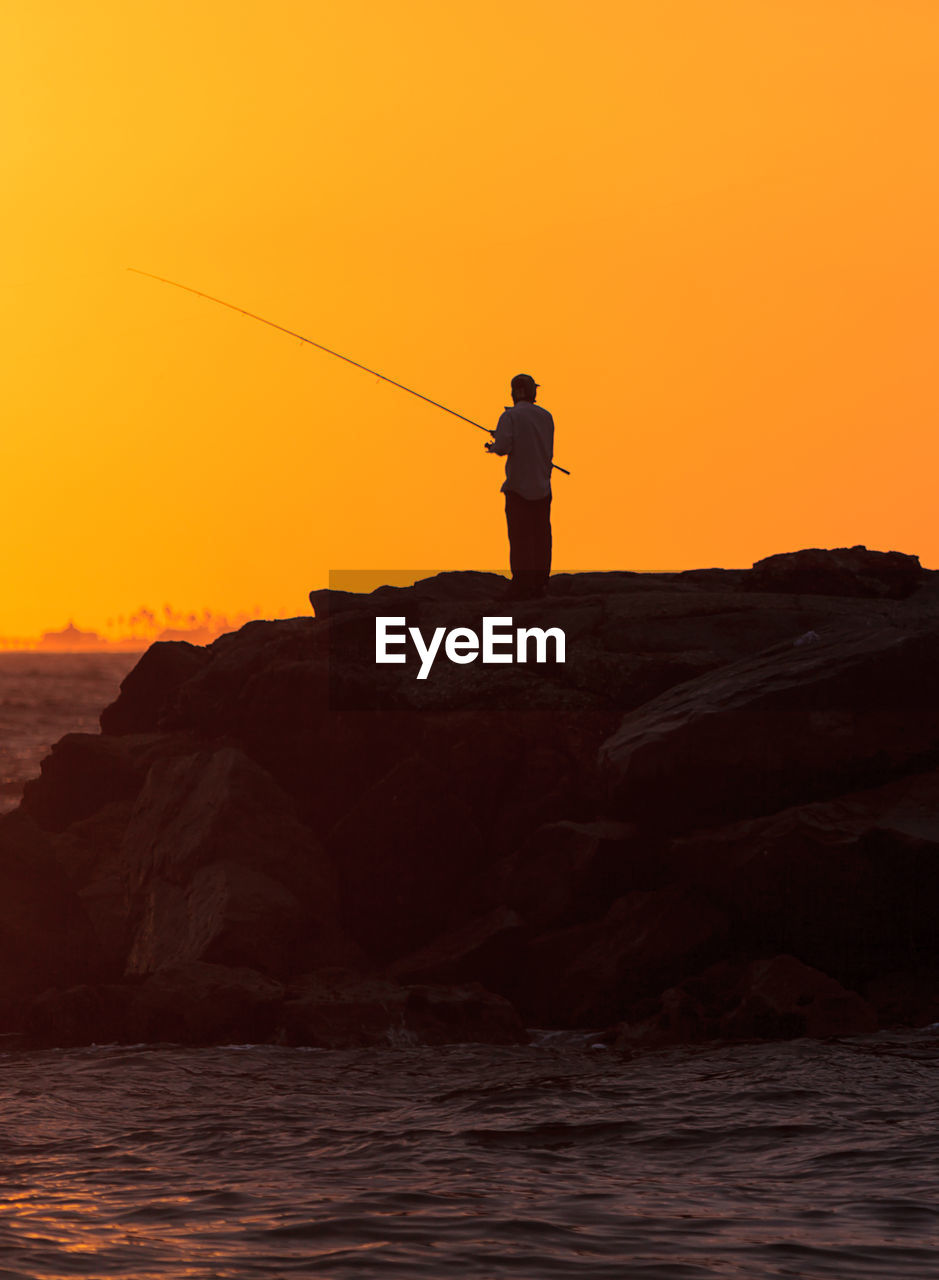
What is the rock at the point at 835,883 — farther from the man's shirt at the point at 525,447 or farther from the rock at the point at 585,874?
the man's shirt at the point at 525,447

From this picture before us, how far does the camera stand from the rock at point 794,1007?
36.0 ft

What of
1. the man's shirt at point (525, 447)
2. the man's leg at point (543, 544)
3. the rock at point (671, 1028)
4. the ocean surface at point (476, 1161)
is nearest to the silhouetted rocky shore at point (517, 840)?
the rock at point (671, 1028)

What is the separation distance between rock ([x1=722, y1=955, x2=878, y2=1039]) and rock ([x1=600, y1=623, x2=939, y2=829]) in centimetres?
163

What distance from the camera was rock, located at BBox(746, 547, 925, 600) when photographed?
645 inches

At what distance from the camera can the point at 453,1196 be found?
25.2 feet

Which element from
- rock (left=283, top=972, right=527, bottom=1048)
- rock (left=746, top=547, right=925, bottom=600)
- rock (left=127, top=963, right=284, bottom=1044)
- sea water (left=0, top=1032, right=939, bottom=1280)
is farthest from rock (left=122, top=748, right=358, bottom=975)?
rock (left=746, top=547, right=925, bottom=600)

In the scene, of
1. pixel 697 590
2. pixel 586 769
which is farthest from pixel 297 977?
pixel 697 590

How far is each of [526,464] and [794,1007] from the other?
5.80 m

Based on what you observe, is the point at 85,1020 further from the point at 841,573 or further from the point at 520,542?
the point at 841,573

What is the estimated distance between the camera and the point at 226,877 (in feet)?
41.9

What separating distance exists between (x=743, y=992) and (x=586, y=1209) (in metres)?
4.12

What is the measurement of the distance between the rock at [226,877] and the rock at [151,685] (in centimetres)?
313

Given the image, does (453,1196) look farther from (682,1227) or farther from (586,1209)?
(682,1227)

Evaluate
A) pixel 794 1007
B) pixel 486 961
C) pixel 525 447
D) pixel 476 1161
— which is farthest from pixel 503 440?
pixel 476 1161
